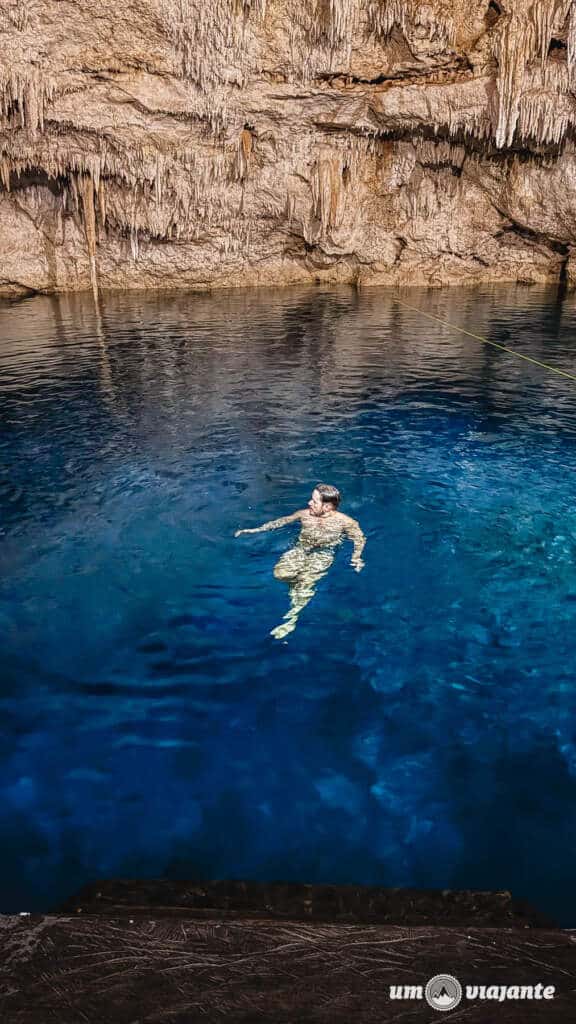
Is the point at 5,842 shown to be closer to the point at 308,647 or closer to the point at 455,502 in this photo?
the point at 308,647

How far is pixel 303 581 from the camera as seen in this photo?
6.80 metres

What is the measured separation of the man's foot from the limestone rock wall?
20.4 m

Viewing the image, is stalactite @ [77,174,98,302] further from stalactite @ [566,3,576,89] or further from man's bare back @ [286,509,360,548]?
man's bare back @ [286,509,360,548]

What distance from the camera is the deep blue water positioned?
4.19 m

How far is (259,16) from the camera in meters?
19.7

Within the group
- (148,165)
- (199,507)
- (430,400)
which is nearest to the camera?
(199,507)

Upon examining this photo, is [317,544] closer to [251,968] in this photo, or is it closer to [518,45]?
[251,968]

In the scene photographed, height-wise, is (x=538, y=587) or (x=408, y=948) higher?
(x=408, y=948)

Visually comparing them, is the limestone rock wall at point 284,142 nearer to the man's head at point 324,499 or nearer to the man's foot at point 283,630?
the man's head at point 324,499

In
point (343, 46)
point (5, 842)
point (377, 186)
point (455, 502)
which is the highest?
point (343, 46)

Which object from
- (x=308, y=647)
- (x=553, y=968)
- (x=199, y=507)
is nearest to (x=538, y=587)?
(x=308, y=647)

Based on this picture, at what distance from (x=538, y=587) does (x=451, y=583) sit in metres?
0.93

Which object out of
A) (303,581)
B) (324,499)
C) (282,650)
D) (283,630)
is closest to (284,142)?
(324,499)

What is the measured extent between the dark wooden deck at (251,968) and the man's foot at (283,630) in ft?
11.1
